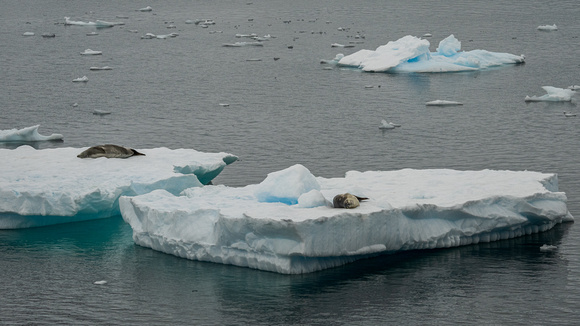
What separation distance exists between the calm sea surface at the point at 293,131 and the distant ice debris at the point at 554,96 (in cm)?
33

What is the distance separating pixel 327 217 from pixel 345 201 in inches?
37.4

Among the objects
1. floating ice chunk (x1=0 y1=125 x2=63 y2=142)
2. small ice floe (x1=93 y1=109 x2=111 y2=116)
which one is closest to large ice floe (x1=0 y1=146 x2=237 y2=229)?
floating ice chunk (x1=0 y1=125 x2=63 y2=142)

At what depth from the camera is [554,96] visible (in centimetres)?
3575

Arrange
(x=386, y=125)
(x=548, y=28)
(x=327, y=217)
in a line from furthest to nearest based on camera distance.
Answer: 1. (x=548, y=28)
2. (x=386, y=125)
3. (x=327, y=217)

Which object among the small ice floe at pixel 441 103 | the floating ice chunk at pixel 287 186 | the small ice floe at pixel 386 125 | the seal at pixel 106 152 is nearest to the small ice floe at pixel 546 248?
the floating ice chunk at pixel 287 186

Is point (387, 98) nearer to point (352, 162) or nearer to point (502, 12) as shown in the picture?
point (352, 162)

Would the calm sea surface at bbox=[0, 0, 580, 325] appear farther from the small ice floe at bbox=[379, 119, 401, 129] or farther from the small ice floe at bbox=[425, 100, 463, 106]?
the small ice floe at bbox=[425, 100, 463, 106]

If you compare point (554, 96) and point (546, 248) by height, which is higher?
point (554, 96)

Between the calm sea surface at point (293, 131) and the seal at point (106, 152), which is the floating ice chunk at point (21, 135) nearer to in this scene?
the calm sea surface at point (293, 131)

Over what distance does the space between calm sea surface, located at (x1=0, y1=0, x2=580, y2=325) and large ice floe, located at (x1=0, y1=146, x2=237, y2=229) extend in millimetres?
497

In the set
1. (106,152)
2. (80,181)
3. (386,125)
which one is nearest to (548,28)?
(386,125)

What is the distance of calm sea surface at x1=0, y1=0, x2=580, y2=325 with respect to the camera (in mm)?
14914

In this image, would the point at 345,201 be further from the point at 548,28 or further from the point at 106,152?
the point at 548,28

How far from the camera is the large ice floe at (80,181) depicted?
19125 millimetres
